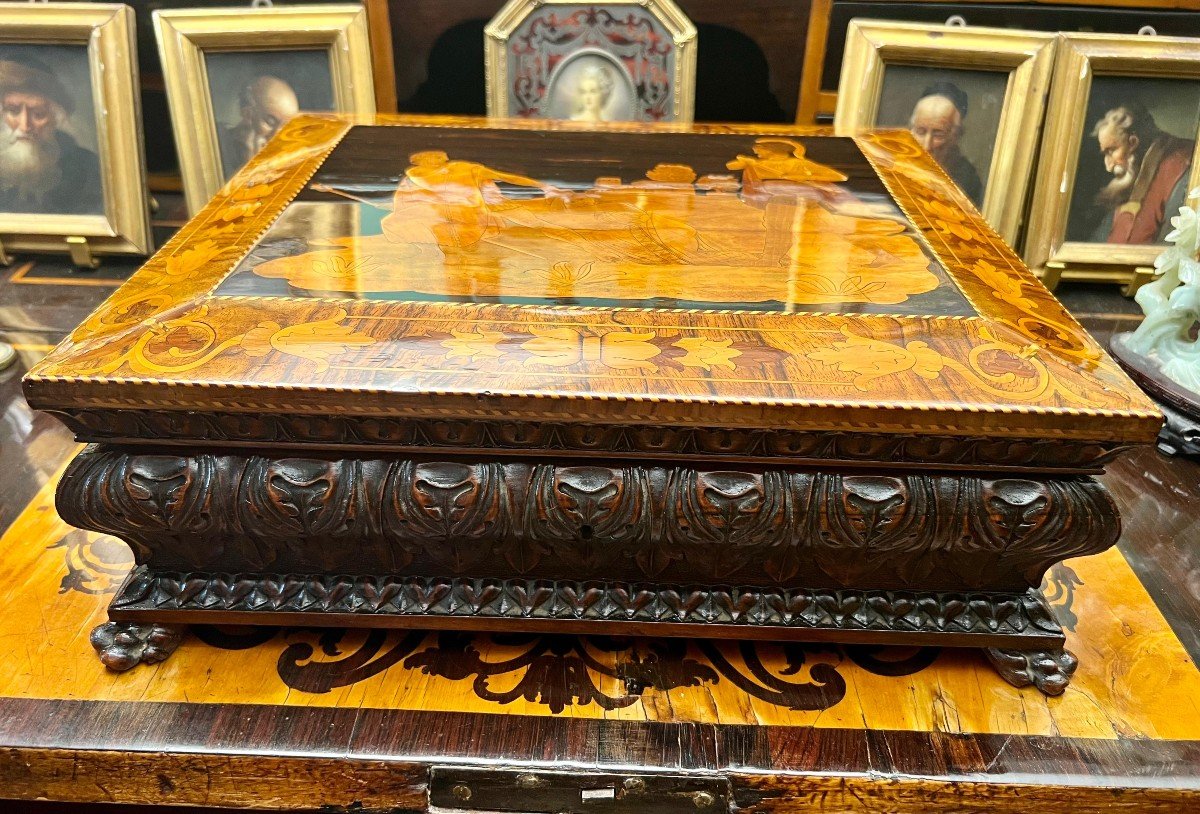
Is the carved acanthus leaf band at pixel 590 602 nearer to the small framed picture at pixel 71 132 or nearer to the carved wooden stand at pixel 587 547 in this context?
the carved wooden stand at pixel 587 547

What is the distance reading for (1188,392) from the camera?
1813 mm

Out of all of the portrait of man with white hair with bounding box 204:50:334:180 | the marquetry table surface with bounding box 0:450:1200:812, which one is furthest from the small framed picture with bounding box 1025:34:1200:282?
the portrait of man with white hair with bounding box 204:50:334:180

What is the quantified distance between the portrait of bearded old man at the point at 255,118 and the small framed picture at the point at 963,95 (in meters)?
1.42

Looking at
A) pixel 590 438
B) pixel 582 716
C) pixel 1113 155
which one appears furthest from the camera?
pixel 1113 155

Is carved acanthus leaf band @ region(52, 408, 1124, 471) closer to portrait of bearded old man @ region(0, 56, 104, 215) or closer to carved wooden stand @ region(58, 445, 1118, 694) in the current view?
carved wooden stand @ region(58, 445, 1118, 694)

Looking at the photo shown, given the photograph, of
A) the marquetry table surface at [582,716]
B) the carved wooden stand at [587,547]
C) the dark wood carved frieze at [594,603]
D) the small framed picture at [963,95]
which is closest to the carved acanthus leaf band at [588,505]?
the carved wooden stand at [587,547]

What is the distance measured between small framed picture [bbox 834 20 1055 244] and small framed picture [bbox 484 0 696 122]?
44 centimetres

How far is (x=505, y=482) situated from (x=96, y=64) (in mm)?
1730

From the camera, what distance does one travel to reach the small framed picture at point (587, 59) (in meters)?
2.23

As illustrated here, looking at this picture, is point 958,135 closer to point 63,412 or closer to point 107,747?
point 63,412

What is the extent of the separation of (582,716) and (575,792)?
0.34ft

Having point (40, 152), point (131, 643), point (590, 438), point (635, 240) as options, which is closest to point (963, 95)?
point (635, 240)

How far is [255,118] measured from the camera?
2.30 meters

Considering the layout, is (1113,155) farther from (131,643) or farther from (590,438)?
(131,643)
